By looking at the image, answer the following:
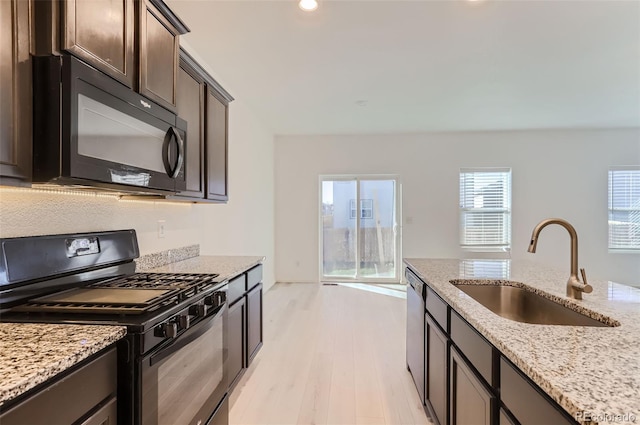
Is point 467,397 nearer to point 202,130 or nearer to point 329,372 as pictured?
point 329,372

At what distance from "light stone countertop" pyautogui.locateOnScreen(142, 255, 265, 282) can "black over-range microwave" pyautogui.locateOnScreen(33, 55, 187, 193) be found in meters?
0.68

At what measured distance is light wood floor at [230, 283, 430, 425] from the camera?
2078mm

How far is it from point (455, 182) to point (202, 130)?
4.73 m

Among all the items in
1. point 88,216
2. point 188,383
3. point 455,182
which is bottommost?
point 188,383

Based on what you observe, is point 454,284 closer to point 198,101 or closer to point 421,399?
point 421,399

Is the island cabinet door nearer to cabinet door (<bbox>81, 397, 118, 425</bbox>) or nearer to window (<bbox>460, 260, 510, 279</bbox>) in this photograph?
window (<bbox>460, 260, 510, 279</bbox>)

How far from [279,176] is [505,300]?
15.3ft

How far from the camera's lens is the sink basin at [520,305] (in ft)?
4.84

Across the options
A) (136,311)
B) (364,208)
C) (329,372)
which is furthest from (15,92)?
(364,208)

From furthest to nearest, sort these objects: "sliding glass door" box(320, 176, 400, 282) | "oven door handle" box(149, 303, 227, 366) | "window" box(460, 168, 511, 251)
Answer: "sliding glass door" box(320, 176, 400, 282), "window" box(460, 168, 511, 251), "oven door handle" box(149, 303, 227, 366)

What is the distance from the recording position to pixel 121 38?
1.34 metres

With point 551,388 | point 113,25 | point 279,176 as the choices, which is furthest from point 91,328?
point 279,176

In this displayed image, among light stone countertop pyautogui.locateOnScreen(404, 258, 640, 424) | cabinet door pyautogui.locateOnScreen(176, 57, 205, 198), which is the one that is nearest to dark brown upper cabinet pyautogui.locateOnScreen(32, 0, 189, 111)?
cabinet door pyautogui.locateOnScreen(176, 57, 205, 198)

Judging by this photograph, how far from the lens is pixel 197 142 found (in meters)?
2.26
